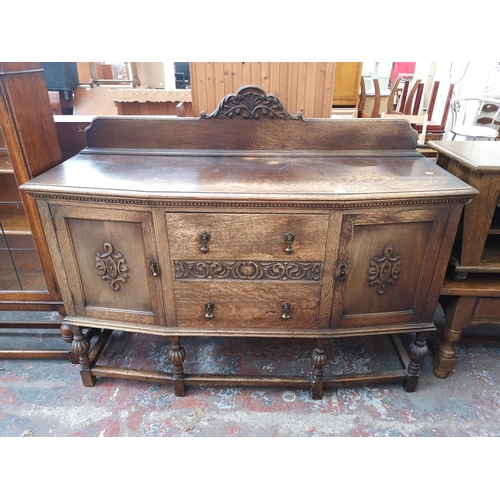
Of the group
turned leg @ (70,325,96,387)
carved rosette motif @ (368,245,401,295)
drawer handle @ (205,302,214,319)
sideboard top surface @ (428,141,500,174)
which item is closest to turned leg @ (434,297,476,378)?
carved rosette motif @ (368,245,401,295)

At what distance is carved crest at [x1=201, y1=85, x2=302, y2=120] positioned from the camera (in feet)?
5.04

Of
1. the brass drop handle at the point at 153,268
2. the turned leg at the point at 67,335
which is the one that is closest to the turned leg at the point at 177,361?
the brass drop handle at the point at 153,268

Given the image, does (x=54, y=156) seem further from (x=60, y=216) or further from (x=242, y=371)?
(x=242, y=371)

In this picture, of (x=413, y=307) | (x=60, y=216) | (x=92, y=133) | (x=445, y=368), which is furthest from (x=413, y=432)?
(x=92, y=133)

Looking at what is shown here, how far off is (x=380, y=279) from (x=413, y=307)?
0.74ft

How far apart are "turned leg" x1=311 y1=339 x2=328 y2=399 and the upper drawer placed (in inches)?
17.0

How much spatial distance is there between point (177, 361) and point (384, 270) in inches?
37.8

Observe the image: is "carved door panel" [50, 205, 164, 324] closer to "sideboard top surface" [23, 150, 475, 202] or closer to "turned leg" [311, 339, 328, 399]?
"sideboard top surface" [23, 150, 475, 202]

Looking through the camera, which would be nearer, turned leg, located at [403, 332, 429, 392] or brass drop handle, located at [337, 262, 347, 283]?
brass drop handle, located at [337, 262, 347, 283]

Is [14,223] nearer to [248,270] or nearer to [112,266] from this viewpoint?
[112,266]

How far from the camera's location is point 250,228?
4.32 feet

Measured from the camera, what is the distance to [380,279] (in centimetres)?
144

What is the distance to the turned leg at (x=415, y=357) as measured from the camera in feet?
5.31

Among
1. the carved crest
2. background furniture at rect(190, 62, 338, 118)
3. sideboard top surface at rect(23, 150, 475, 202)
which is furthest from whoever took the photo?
background furniture at rect(190, 62, 338, 118)
